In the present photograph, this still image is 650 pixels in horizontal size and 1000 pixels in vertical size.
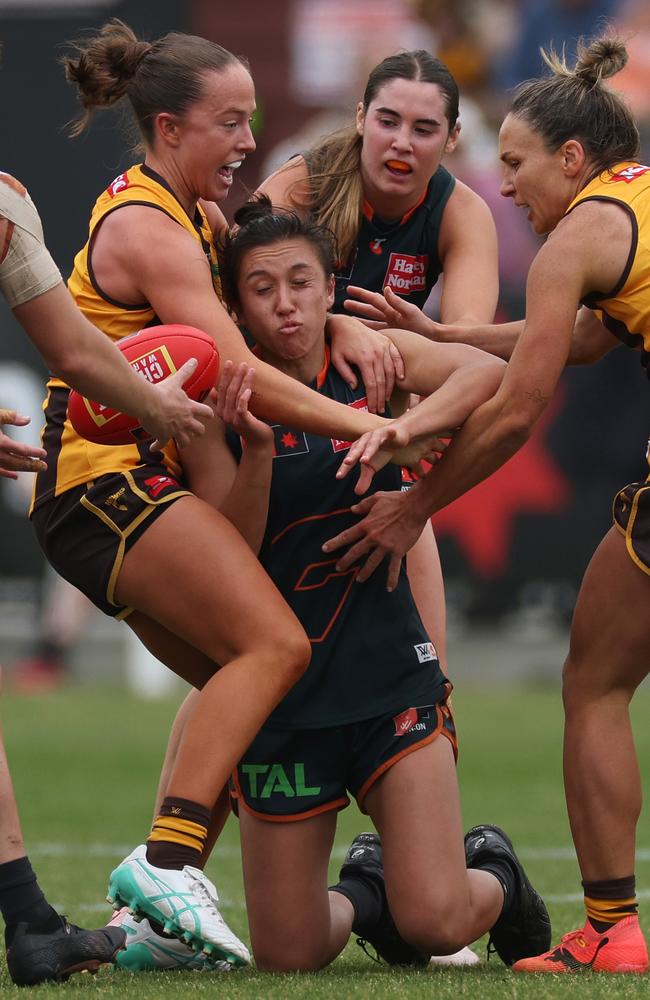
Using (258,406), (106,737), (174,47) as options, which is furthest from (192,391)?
(106,737)

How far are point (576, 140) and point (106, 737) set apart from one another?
21.5 feet

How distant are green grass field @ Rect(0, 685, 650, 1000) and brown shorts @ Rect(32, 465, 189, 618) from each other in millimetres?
926

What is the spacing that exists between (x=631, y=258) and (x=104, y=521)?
1380 mm

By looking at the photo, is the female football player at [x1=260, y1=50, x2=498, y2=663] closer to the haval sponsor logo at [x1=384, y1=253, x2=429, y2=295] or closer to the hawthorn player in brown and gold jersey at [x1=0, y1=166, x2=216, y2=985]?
the haval sponsor logo at [x1=384, y1=253, x2=429, y2=295]

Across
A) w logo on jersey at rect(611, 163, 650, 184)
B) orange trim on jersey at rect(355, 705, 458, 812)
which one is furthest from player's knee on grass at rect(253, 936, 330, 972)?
w logo on jersey at rect(611, 163, 650, 184)

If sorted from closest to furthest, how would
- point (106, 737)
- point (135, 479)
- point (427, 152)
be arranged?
point (135, 479) < point (427, 152) < point (106, 737)

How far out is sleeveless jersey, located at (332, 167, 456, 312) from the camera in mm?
4797

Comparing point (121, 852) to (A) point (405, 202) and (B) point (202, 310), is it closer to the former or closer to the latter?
(A) point (405, 202)

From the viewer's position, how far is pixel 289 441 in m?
4.24

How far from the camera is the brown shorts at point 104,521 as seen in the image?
399 centimetres

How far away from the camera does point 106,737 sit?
9922mm

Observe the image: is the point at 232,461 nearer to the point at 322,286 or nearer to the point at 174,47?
the point at 322,286

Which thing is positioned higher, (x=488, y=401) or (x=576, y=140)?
(x=576, y=140)

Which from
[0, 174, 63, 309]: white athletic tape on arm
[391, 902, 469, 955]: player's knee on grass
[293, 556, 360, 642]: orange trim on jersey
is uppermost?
[0, 174, 63, 309]: white athletic tape on arm
